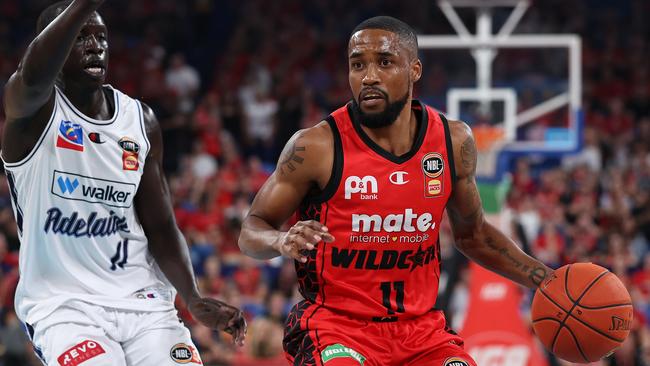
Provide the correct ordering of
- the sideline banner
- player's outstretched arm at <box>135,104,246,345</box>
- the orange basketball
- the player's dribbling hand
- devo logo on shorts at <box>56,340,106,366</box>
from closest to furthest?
the player's dribbling hand < devo logo on shorts at <box>56,340,106,366</box> < the orange basketball < player's outstretched arm at <box>135,104,246,345</box> < the sideline banner

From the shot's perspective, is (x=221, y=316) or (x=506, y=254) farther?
(x=506, y=254)

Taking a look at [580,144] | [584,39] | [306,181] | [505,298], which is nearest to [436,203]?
[306,181]

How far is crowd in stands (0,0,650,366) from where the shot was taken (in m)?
11.6

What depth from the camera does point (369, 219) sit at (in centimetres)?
449

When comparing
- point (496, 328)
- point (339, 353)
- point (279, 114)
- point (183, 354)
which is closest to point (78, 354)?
point (183, 354)

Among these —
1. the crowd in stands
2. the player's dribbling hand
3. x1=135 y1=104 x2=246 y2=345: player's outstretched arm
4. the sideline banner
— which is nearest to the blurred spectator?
the crowd in stands

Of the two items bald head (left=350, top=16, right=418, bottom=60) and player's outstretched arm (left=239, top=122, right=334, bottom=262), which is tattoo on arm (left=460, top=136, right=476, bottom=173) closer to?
bald head (left=350, top=16, right=418, bottom=60)

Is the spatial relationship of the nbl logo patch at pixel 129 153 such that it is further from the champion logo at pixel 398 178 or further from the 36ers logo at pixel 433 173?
the 36ers logo at pixel 433 173

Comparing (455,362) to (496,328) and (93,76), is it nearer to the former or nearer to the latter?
(93,76)

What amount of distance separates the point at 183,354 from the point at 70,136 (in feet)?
3.59

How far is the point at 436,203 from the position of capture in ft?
15.2

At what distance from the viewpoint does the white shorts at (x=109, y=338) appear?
420cm

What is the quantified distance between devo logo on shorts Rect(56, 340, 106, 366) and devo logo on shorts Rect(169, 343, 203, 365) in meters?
0.36

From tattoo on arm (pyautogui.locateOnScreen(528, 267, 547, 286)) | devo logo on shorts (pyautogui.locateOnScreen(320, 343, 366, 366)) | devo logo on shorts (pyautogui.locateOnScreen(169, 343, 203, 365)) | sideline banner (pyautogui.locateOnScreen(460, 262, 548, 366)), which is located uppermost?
tattoo on arm (pyautogui.locateOnScreen(528, 267, 547, 286))
